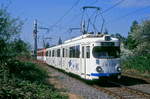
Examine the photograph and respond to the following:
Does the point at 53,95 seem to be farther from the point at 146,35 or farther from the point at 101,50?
the point at 146,35

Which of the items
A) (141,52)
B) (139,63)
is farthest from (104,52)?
(141,52)

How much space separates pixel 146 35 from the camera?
172ft

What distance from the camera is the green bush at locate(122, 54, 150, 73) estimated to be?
3370cm

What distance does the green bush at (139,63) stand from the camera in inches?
1327

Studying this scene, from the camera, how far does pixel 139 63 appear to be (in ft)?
119

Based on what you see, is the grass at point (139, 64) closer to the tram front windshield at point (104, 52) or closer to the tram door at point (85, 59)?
the tram door at point (85, 59)

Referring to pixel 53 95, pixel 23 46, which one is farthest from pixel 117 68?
pixel 53 95

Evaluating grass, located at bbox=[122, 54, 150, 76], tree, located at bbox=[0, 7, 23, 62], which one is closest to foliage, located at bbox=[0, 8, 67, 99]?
tree, located at bbox=[0, 7, 23, 62]

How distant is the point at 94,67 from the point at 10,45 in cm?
528

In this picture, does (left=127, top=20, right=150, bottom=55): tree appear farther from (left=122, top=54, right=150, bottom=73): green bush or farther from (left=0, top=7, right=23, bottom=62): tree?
(left=0, top=7, right=23, bottom=62): tree

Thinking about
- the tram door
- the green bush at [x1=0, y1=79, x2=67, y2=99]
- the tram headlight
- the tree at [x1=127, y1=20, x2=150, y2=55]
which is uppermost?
the tree at [x1=127, y1=20, x2=150, y2=55]

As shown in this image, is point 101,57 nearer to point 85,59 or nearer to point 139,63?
point 85,59

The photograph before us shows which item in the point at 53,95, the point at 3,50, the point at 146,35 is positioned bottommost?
the point at 53,95

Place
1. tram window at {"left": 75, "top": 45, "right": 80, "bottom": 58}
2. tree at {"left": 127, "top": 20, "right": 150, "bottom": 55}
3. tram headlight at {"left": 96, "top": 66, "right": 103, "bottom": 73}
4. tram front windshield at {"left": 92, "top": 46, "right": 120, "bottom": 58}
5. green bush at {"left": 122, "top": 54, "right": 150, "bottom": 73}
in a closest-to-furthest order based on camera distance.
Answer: tram headlight at {"left": 96, "top": 66, "right": 103, "bottom": 73} → tram front windshield at {"left": 92, "top": 46, "right": 120, "bottom": 58} → tram window at {"left": 75, "top": 45, "right": 80, "bottom": 58} → green bush at {"left": 122, "top": 54, "right": 150, "bottom": 73} → tree at {"left": 127, "top": 20, "right": 150, "bottom": 55}
